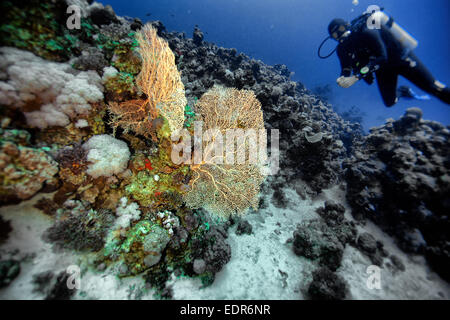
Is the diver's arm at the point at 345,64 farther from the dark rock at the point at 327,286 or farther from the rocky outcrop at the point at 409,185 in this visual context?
the dark rock at the point at 327,286

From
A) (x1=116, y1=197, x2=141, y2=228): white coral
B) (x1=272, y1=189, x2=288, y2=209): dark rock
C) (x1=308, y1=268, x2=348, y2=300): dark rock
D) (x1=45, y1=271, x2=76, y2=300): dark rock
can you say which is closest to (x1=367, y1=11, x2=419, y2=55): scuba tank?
(x1=272, y1=189, x2=288, y2=209): dark rock

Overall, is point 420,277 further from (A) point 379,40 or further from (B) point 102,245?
(B) point 102,245

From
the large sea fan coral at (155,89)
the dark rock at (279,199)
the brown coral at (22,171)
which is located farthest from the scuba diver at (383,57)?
the brown coral at (22,171)

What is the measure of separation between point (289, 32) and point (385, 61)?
100 meters

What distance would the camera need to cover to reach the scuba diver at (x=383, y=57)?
530cm

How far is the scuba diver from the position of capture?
209 inches

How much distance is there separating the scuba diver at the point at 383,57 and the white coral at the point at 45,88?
677 centimetres

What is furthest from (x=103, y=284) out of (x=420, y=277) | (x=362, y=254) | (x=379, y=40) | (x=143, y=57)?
(x=379, y=40)

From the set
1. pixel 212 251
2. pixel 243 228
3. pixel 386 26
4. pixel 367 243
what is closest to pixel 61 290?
pixel 212 251

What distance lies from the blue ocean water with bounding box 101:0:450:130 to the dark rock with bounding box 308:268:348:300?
64.7m

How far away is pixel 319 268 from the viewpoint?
443 cm

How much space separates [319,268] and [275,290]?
146 cm
